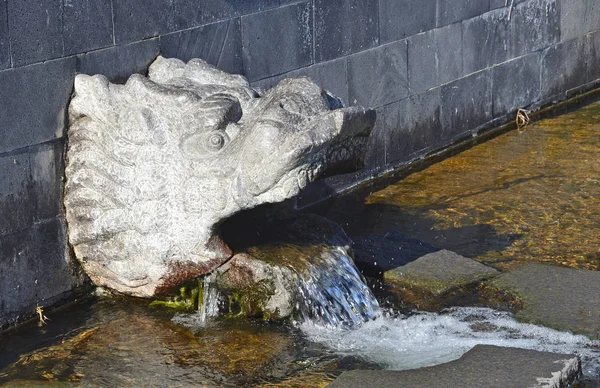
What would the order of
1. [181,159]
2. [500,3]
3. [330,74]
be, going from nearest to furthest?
[181,159] < [330,74] < [500,3]

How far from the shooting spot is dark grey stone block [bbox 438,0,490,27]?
24.9 ft

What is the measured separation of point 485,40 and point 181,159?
4.12m

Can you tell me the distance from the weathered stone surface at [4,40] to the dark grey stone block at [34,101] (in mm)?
42

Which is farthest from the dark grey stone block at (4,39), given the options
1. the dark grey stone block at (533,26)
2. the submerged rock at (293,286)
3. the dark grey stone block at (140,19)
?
the dark grey stone block at (533,26)

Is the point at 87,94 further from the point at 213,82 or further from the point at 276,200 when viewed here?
the point at 276,200

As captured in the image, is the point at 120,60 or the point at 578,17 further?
the point at 578,17

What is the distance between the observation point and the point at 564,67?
9.27 metres

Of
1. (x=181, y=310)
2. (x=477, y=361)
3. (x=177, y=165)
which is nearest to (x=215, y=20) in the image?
(x=177, y=165)

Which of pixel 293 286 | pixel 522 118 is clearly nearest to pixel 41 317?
pixel 293 286

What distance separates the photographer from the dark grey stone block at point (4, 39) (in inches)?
179

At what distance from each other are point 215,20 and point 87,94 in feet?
3.53

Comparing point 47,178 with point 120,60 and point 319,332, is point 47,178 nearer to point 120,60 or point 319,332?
point 120,60

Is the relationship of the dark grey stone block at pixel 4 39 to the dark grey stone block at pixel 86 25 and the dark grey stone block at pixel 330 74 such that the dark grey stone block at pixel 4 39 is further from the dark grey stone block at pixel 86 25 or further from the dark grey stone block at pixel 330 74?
the dark grey stone block at pixel 330 74

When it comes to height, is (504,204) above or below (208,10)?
below
